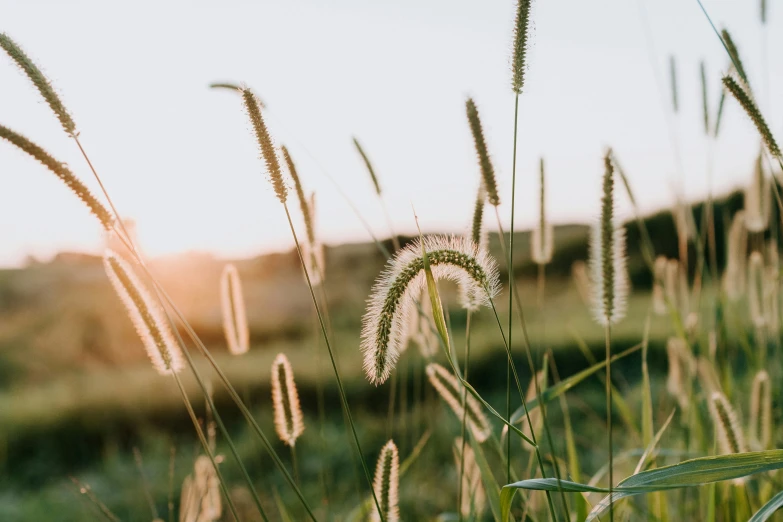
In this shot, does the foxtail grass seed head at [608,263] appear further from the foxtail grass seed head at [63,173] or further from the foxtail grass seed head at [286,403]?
the foxtail grass seed head at [63,173]

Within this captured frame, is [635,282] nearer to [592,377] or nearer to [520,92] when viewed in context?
[592,377]

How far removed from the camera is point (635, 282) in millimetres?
9945

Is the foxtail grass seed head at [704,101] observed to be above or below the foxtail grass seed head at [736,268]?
above

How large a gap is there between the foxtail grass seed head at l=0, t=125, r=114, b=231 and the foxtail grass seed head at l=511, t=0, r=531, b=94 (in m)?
0.83

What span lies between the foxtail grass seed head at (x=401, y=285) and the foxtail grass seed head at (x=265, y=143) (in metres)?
0.25

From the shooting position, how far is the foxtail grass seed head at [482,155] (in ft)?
4.47

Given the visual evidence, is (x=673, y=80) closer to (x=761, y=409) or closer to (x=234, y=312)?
(x=761, y=409)

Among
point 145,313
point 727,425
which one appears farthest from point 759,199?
point 145,313

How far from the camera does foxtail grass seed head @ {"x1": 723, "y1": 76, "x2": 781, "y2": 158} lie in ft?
4.10

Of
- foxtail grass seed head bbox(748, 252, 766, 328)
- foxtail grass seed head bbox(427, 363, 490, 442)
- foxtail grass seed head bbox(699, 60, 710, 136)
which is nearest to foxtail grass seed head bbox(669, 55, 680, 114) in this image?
foxtail grass seed head bbox(699, 60, 710, 136)

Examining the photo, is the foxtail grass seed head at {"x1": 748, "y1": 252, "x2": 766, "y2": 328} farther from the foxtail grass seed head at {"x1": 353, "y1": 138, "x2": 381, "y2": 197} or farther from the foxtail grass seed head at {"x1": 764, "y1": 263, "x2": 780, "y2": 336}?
the foxtail grass seed head at {"x1": 353, "y1": 138, "x2": 381, "y2": 197}

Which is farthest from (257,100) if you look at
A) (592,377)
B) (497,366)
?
(592,377)

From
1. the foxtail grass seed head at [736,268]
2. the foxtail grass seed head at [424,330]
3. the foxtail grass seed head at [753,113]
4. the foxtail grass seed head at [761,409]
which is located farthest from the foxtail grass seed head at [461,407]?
the foxtail grass seed head at [736,268]

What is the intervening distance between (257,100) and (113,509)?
3416 millimetres
